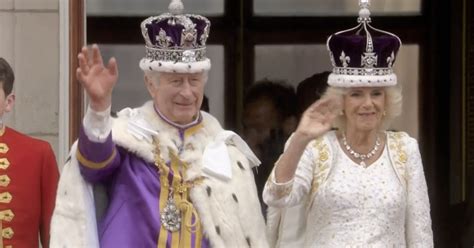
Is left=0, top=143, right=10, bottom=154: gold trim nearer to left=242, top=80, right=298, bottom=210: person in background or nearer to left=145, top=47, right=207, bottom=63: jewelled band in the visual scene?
left=145, top=47, right=207, bottom=63: jewelled band

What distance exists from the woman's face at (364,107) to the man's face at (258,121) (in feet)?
6.42

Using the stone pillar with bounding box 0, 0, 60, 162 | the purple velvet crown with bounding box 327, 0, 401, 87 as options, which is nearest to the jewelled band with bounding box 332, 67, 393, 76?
the purple velvet crown with bounding box 327, 0, 401, 87

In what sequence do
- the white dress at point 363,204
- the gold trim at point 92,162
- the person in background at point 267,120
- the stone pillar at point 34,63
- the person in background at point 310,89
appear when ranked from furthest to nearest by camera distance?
the person in background at point 310,89 → the person in background at point 267,120 → the stone pillar at point 34,63 → the white dress at point 363,204 → the gold trim at point 92,162

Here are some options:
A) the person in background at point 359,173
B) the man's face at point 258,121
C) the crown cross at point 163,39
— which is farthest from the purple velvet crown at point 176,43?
the man's face at point 258,121

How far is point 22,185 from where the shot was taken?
6125mm

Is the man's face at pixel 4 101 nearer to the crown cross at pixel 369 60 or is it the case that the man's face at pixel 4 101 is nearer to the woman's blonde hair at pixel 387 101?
the woman's blonde hair at pixel 387 101

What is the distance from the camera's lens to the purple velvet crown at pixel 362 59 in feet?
19.7

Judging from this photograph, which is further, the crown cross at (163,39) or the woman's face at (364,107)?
the woman's face at (364,107)

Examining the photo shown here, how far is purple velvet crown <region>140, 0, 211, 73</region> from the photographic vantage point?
18.8 ft

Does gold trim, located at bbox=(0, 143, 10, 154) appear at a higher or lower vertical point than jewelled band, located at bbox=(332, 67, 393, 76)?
lower

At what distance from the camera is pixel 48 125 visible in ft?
23.2

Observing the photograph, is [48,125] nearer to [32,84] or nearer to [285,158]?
[32,84]

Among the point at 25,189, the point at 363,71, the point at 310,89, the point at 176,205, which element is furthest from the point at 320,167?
the point at 310,89

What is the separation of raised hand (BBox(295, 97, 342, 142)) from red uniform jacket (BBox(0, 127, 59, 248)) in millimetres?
1081
